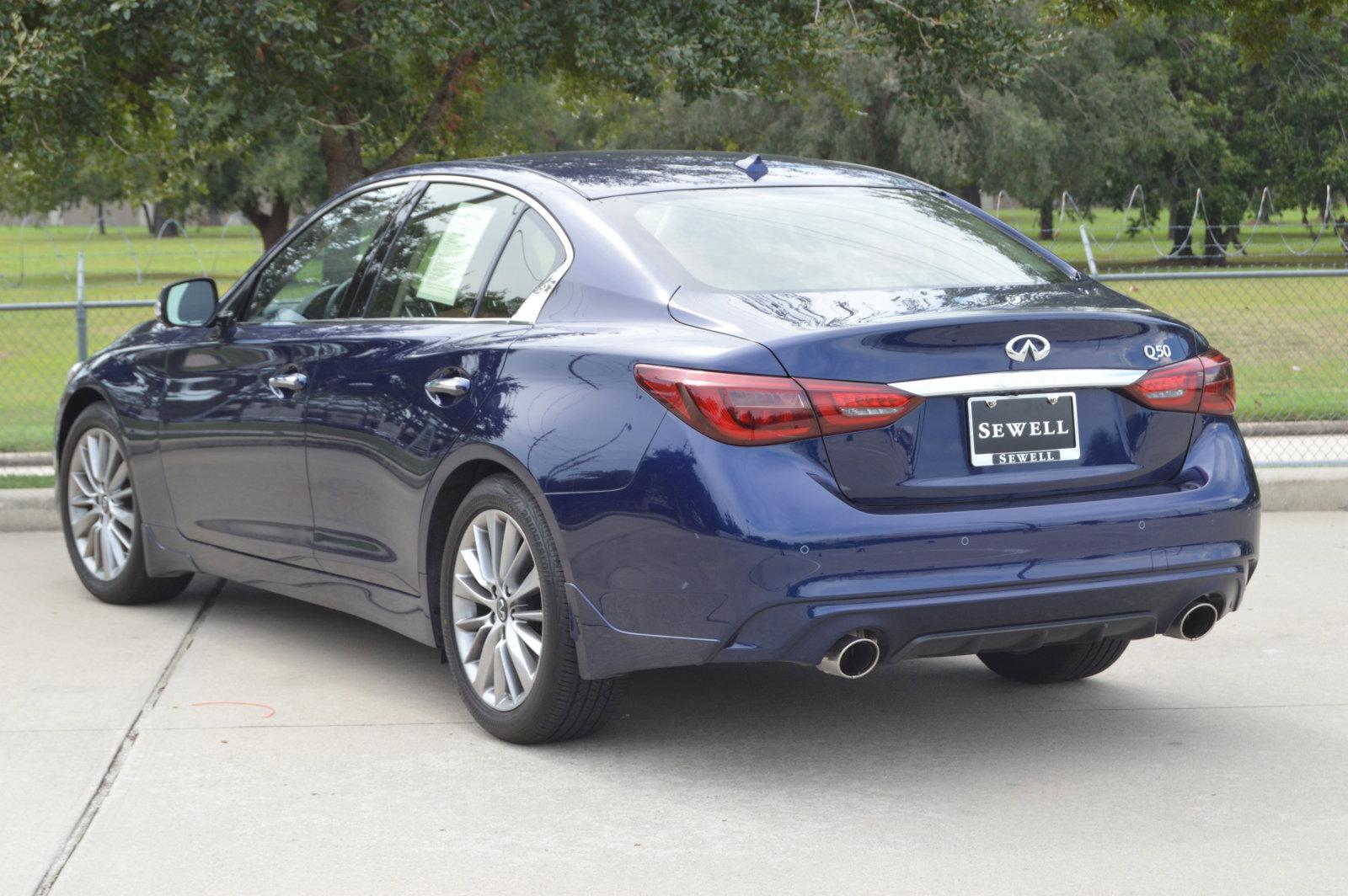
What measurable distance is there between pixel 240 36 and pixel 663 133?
37160 mm

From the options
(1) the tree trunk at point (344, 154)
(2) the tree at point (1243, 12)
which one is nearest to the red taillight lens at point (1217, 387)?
(2) the tree at point (1243, 12)

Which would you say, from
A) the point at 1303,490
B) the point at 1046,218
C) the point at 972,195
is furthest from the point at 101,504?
the point at 972,195

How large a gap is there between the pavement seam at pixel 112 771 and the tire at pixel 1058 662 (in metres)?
2.69

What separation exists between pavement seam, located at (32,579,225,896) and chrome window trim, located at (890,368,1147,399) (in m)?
2.30

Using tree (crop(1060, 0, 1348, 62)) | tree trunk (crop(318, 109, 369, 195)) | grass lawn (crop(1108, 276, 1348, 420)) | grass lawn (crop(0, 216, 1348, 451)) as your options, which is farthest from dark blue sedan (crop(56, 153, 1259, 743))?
tree (crop(1060, 0, 1348, 62))

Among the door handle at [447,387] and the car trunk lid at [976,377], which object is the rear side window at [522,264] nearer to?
the door handle at [447,387]

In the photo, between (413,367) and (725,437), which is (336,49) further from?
(725,437)

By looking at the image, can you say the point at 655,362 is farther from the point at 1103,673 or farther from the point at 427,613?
the point at 1103,673

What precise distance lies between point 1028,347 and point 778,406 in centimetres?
70

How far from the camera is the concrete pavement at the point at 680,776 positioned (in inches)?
166

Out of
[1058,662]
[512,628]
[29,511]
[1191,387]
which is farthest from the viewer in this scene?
[29,511]

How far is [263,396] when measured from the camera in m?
6.27

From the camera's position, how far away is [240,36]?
497 inches

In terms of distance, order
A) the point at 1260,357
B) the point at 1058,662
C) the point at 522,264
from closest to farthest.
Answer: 1. the point at 522,264
2. the point at 1058,662
3. the point at 1260,357
